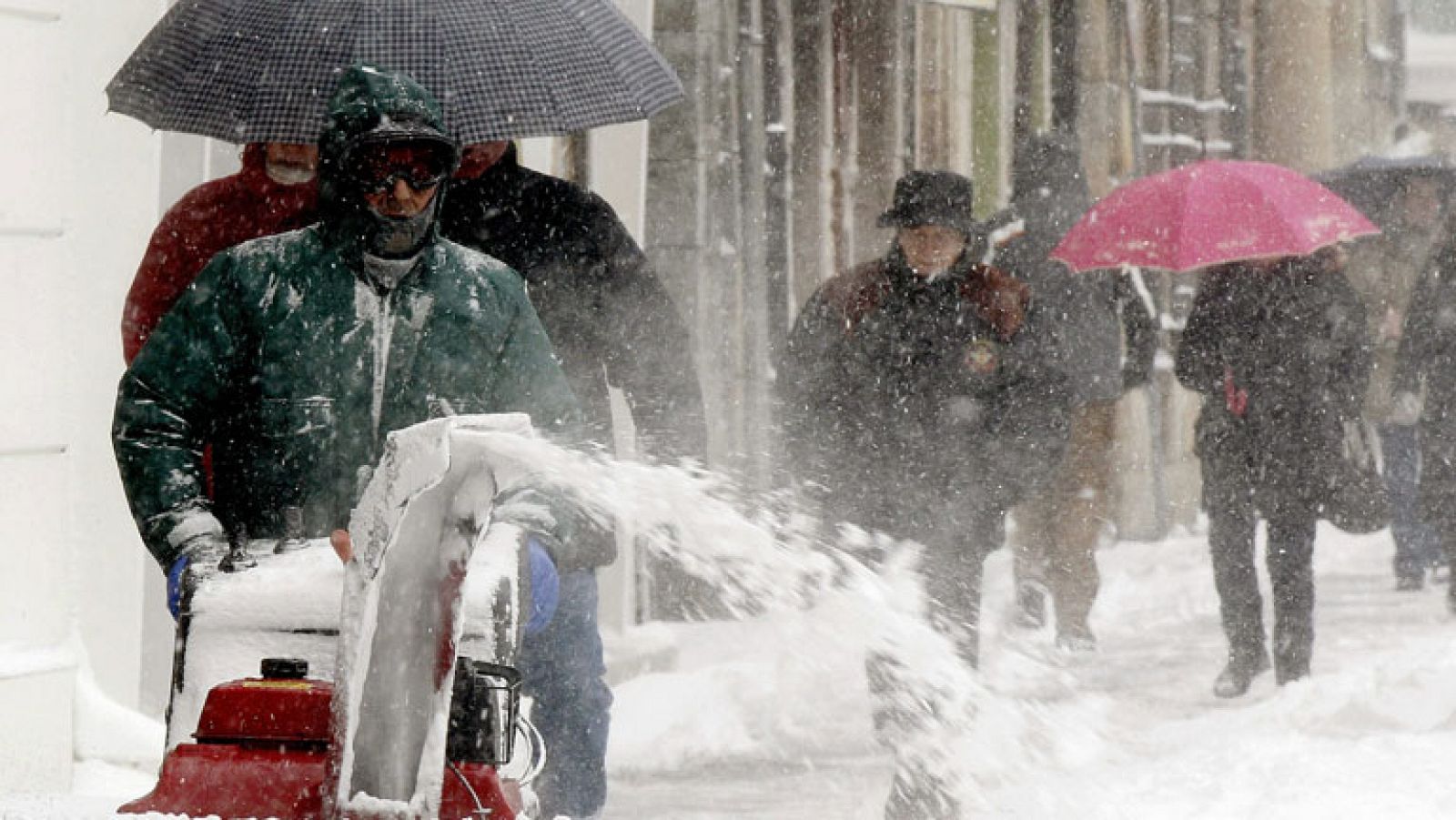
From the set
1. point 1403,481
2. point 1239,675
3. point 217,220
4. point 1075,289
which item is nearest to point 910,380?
point 217,220

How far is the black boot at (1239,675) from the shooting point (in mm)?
9188

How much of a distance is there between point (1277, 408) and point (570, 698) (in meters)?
4.63

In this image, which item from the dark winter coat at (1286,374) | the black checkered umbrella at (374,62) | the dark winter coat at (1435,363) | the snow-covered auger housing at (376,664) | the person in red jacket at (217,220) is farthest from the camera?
the dark winter coat at (1435,363)

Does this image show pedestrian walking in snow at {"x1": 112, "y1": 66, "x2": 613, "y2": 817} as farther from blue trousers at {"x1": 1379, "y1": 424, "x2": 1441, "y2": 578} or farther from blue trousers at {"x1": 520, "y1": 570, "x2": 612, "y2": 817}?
blue trousers at {"x1": 1379, "y1": 424, "x2": 1441, "y2": 578}

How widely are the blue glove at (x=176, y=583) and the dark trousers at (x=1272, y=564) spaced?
5.95 m

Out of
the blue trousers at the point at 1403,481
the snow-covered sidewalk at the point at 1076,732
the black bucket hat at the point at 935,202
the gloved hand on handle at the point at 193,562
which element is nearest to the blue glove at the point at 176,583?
the gloved hand on handle at the point at 193,562

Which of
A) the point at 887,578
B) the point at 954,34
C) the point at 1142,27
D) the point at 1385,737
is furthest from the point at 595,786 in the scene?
the point at 1142,27

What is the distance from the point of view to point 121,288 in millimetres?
6551

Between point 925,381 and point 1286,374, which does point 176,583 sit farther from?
point 1286,374

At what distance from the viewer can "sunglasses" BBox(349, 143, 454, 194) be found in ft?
12.3

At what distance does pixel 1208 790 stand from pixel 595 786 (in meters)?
2.74

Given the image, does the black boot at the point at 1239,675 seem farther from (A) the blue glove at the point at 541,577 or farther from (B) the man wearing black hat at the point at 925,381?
(A) the blue glove at the point at 541,577

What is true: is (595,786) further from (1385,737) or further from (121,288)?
(1385,737)

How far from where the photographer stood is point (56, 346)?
613 centimetres
